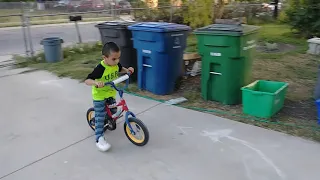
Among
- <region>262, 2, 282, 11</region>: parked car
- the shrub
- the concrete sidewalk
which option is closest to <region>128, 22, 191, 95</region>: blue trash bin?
the concrete sidewalk

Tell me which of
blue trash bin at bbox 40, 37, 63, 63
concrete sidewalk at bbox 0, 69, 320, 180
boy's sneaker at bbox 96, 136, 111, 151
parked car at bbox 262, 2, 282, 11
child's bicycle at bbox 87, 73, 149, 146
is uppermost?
parked car at bbox 262, 2, 282, 11

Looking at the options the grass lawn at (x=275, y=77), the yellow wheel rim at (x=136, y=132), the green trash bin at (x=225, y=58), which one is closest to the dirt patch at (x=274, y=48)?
the grass lawn at (x=275, y=77)

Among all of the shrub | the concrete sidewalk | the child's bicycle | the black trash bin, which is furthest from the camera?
the shrub

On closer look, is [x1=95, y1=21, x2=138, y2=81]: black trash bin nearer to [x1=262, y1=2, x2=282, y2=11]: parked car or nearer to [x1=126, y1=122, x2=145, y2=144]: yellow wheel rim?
[x1=126, y1=122, x2=145, y2=144]: yellow wheel rim

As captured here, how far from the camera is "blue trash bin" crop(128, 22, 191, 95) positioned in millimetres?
4777

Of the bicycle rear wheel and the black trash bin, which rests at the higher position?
the black trash bin

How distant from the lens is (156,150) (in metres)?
3.33

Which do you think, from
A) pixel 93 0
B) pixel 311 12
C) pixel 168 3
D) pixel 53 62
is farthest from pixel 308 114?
pixel 93 0

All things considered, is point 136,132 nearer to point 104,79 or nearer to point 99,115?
point 99,115

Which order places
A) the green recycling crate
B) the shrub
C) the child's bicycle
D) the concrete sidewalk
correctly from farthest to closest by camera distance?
1. the shrub
2. the green recycling crate
3. the child's bicycle
4. the concrete sidewalk

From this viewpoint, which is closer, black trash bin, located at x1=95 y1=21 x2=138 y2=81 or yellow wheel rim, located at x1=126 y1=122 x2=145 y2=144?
yellow wheel rim, located at x1=126 y1=122 x2=145 y2=144

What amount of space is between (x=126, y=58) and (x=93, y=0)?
633 inches

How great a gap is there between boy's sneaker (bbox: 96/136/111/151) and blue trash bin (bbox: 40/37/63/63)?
502cm

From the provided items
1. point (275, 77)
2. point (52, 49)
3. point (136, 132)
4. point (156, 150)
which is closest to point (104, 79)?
A: point (136, 132)
